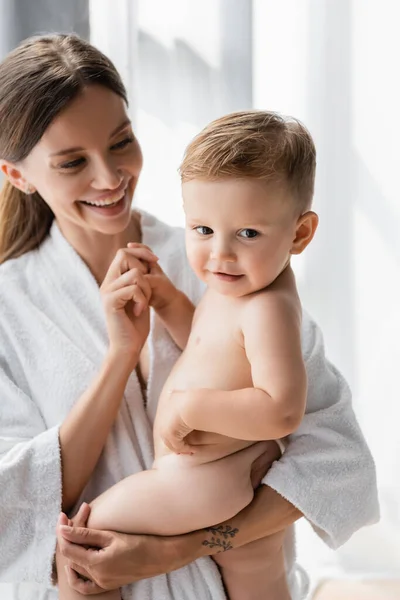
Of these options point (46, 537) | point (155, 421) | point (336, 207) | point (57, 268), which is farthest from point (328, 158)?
point (46, 537)

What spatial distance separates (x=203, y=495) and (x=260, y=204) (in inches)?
18.4

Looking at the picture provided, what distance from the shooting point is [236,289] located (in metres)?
1.38

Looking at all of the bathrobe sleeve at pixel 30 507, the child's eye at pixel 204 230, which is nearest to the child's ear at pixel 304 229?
the child's eye at pixel 204 230

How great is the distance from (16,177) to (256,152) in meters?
0.62

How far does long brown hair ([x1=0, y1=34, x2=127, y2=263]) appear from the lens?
5.16 feet

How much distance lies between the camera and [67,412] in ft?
5.40

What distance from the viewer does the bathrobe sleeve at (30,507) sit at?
154cm

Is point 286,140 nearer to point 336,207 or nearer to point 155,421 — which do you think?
point 155,421

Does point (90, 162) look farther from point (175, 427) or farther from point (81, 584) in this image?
point (81, 584)

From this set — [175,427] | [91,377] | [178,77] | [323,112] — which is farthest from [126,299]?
[323,112]

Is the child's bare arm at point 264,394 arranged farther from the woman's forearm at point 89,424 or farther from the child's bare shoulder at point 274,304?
the woman's forearm at point 89,424

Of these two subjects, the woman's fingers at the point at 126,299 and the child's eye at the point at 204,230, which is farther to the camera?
the woman's fingers at the point at 126,299

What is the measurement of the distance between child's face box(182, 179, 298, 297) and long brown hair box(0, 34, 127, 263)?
370 millimetres

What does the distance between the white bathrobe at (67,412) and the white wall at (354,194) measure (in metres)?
0.89
